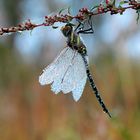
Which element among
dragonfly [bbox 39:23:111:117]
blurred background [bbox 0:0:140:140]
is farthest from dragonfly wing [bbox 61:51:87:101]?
blurred background [bbox 0:0:140:140]

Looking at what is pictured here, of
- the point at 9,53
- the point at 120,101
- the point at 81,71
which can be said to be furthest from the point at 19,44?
the point at 81,71

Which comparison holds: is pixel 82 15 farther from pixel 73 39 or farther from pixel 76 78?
pixel 76 78

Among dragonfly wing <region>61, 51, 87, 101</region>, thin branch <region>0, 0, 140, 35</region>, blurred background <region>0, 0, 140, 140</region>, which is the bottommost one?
blurred background <region>0, 0, 140, 140</region>

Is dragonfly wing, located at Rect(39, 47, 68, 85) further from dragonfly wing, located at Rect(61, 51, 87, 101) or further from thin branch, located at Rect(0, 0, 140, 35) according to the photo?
thin branch, located at Rect(0, 0, 140, 35)

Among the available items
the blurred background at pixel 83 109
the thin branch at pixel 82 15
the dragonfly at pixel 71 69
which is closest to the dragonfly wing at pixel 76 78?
the dragonfly at pixel 71 69

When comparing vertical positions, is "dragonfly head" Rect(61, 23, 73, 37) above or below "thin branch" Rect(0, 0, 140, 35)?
below

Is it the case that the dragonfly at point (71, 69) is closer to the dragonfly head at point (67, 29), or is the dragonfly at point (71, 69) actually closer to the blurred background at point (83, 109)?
the dragonfly head at point (67, 29)

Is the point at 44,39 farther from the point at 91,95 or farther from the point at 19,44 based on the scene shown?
the point at 19,44

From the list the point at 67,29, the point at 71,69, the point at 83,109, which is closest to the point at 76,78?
the point at 71,69
